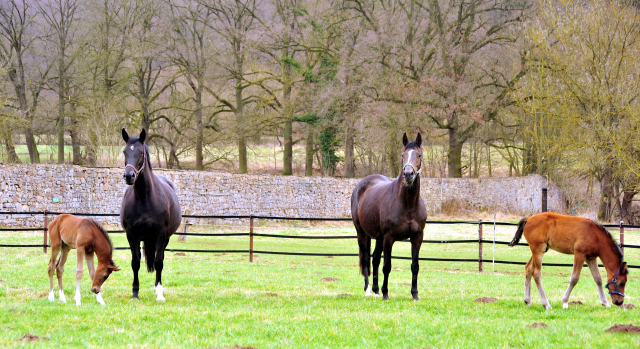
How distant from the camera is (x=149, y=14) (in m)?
30.7

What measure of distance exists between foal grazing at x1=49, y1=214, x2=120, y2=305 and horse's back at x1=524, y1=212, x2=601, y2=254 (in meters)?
5.38

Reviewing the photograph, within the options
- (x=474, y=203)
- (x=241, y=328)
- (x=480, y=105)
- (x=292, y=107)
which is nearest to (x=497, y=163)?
(x=474, y=203)

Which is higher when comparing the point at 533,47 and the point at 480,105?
the point at 533,47

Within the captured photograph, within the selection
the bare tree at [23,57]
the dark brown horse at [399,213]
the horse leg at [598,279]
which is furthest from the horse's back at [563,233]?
the bare tree at [23,57]

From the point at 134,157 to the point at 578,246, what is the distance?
5.85 meters

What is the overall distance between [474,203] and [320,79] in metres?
12.2

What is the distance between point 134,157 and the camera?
24.5 ft

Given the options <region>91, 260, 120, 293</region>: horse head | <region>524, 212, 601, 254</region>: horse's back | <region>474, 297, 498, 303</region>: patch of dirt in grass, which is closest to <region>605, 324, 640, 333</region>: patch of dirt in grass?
<region>524, 212, 601, 254</region>: horse's back

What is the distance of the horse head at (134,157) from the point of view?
7.18 m

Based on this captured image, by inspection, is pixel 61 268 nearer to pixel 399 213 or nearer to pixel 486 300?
pixel 399 213

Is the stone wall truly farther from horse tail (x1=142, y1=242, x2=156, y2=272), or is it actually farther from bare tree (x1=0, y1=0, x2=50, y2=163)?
horse tail (x1=142, y1=242, x2=156, y2=272)

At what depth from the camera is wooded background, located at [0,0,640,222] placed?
29312 millimetres

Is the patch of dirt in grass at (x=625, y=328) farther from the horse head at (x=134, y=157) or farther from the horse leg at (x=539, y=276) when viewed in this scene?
the horse head at (x=134, y=157)

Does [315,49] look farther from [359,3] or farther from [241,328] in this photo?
[241,328]
